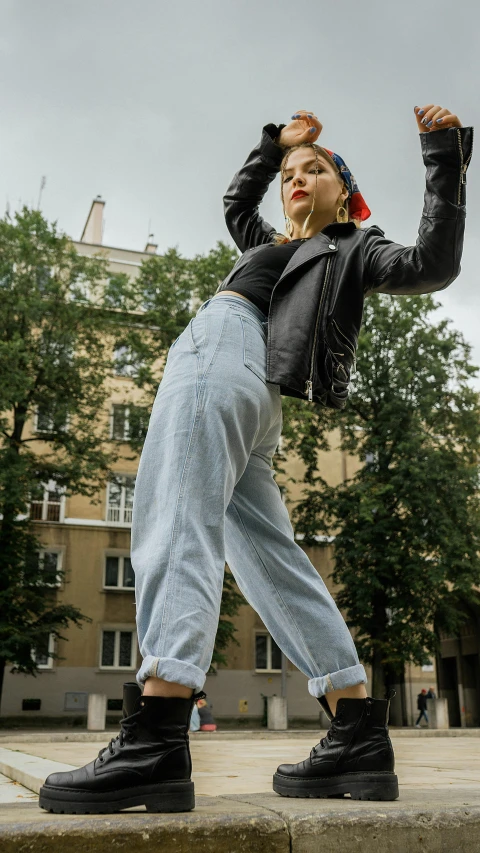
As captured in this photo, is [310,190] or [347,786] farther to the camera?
[310,190]

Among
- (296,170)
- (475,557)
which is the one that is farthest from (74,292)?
(296,170)

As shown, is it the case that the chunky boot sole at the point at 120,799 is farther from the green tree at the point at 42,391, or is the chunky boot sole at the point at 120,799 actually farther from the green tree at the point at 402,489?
the green tree at the point at 402,489

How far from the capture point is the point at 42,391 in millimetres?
26906

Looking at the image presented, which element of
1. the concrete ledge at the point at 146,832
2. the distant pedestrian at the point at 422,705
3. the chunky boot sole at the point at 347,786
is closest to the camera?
the concrete ledge at the point at 146,832

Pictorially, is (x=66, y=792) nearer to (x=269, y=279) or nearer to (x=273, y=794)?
(x=273, y=794)

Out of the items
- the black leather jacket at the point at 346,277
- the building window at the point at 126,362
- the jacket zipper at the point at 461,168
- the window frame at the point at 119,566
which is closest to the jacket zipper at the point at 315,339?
the black leather jacket at the point at 346,277

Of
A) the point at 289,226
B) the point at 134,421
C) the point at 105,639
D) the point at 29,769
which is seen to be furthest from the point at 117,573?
the point at 289,226

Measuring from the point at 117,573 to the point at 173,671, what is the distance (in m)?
32.9

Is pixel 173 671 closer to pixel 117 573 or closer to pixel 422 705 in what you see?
pixel 117 573

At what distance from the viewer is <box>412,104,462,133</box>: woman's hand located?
2518 mm

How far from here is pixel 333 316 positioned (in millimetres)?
2668

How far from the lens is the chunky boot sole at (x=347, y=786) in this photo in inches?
95.9

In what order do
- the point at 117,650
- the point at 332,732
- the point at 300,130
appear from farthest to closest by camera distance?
1. the point at 117,650
2. the point at 300,130
3. the point at 332,732

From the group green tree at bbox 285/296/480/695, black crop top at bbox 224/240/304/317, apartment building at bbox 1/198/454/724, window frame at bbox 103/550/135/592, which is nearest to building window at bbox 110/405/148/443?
apartment building at bbox 1/198/454/724
